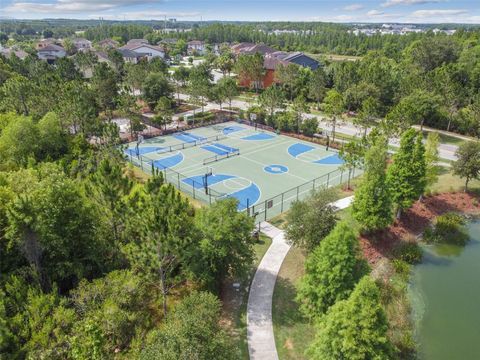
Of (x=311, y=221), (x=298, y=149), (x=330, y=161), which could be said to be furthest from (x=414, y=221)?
(x=298, y=149)

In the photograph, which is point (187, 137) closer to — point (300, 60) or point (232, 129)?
point (232, 129)

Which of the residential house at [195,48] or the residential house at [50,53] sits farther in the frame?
the residential house at [195,48]

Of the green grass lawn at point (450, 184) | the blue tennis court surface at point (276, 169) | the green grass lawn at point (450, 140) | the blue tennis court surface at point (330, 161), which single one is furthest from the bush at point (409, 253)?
the green grass lawn at point (450, 140)

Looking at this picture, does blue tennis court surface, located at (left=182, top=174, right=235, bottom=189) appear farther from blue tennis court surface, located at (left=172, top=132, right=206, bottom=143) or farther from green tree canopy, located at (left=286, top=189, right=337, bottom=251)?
green tree canopy, located at (left=286, top=189, right=337, bottom=251)

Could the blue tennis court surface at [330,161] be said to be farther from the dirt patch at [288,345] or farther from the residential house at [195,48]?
the residential house at [195,48]

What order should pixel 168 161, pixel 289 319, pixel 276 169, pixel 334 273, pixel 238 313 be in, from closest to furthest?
pixel 334 273
pixel 289 319
pixel 238 313
pixel 276 169
pixel 168 161

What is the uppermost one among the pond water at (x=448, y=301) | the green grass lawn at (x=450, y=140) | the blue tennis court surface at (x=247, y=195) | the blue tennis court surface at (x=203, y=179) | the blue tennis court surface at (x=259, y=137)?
the green grass lawn at (x=450, y=140)
